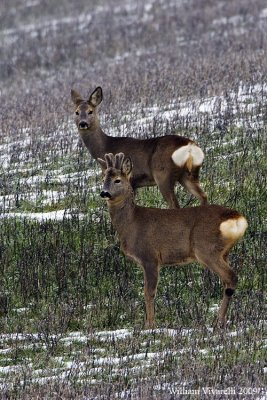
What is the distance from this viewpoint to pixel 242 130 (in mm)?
13266

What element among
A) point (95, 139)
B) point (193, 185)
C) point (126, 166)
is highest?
point (95, 139)

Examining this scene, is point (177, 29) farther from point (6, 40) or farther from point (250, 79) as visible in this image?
point (250, 79)

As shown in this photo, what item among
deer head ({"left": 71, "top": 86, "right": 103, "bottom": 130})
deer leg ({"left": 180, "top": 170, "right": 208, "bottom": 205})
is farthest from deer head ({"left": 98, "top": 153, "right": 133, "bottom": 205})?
deer head ({"left": 71, "top": 86, "right": 103, "bottom": 130})

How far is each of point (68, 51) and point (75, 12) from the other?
655 cm

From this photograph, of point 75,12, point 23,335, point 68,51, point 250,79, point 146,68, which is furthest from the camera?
point 75,12

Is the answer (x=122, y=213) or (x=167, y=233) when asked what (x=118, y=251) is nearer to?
(x=122, y=213)

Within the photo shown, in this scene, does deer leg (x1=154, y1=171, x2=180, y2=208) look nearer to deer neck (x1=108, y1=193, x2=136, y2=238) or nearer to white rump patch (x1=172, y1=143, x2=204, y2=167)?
white rump patch (x1=172, y1=143, x2=204, y2=167)

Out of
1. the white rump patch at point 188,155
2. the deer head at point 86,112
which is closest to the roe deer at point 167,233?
the white rump patch at point 188,155

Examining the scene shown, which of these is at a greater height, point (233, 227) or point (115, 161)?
point (115, 161)

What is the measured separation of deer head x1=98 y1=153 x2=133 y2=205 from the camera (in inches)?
366

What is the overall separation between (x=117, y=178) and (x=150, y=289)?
1.10 metres

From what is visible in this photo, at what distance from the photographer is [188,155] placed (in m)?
10.4

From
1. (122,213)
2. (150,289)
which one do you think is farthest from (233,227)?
(122,213)

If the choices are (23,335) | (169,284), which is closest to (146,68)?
(169,284)
